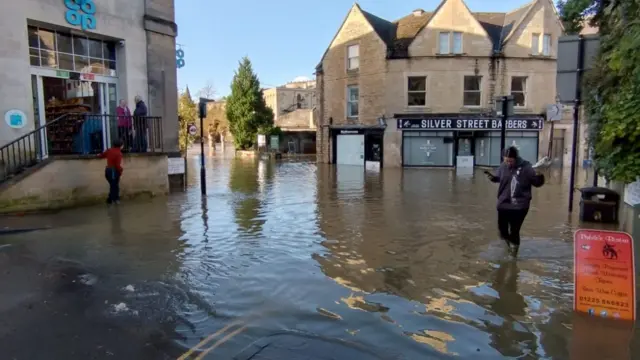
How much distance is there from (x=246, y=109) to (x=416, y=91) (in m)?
23.9

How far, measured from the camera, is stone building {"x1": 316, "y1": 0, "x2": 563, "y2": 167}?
28.5 metres

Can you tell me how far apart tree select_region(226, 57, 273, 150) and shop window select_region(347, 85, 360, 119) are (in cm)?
1863

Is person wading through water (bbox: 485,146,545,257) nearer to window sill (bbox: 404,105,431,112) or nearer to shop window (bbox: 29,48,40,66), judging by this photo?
shop window (bbox: 29,48,40,66)

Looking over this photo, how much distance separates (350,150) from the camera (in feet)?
105

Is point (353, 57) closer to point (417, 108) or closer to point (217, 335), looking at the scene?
point (417, 108)

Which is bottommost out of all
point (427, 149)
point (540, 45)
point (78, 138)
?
point (427, 149)

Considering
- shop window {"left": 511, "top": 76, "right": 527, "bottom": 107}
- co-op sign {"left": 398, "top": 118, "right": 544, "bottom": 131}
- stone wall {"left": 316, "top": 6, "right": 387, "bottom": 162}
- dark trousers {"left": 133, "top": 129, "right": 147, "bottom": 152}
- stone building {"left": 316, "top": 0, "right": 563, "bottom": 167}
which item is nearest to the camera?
dark trousers {"left": 133, "top": 129, "right": 147, "bottom": 152}

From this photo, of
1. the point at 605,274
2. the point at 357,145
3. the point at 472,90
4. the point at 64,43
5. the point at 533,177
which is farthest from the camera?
the point at 357,145

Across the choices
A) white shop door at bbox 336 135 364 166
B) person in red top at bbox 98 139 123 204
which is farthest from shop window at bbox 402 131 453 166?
person in red top at bbox 98 139 123 204

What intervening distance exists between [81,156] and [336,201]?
7045 millimetres

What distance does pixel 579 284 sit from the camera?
4.69 m

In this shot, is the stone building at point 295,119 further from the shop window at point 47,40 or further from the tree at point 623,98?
the tree at point 623,98

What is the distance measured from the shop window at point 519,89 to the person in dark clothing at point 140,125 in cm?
2311

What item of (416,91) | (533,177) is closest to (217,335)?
(533,177)
